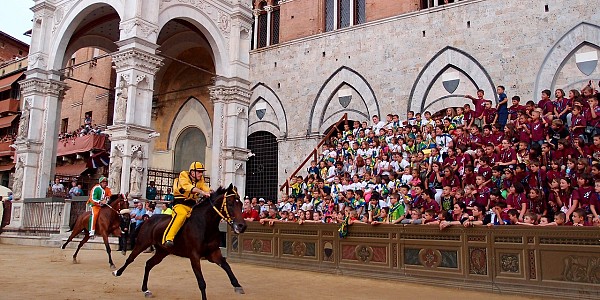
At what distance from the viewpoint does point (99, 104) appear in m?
28.5

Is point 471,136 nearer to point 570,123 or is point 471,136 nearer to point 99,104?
point 570,123

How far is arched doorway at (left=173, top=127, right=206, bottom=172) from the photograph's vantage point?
25.0 metres

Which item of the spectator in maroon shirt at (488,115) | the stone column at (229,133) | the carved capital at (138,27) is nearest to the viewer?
the spectator in maroon shirt at (488,115)

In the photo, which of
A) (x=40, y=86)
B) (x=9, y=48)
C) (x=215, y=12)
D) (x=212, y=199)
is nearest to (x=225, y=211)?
(x=212, y=199)

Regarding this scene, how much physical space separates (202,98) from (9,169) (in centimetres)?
1662

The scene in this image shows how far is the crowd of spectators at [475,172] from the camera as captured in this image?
876 centimetres

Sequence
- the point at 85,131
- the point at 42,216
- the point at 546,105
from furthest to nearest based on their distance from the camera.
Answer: the point at 85,131 → the point at 42,216 → the point at 546,105

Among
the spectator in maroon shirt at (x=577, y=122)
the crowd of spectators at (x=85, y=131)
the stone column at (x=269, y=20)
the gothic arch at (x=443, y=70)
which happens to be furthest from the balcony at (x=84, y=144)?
the spectator in maroon shirt at (x=577, y=122)

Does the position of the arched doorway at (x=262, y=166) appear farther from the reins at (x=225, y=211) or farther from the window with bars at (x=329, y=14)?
the reins at (x=225, y=211)

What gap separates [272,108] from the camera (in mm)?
21688

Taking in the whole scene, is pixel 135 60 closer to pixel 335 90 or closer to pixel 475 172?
pixel 335 90

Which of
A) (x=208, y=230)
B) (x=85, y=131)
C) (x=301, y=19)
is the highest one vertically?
(x=301, y=19)

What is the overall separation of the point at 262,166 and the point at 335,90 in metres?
Answer: 4.87

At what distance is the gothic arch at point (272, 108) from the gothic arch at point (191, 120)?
10.2 ft
